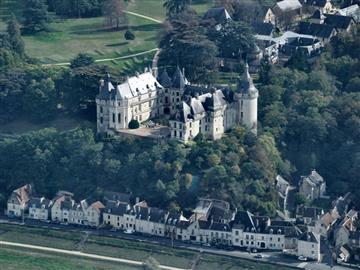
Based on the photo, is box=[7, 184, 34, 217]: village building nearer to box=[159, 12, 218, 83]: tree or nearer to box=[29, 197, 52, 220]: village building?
box=[29, 197, 52, 220]: village building

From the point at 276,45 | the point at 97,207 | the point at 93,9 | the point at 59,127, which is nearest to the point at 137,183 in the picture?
the point at 97,207

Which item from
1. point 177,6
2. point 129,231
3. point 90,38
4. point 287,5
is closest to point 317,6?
point 287,5

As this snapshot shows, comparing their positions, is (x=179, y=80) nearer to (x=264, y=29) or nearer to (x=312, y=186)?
(x=312, y=186)

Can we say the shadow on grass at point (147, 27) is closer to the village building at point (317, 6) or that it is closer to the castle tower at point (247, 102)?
the village building at point (317, 6)

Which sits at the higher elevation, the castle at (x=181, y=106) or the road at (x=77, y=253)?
the castle at (x=181, y=106)

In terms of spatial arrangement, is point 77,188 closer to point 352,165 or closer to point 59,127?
point 59,127

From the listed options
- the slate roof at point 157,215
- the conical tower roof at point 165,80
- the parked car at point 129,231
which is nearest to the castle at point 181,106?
the conical tower roof at point 165,80

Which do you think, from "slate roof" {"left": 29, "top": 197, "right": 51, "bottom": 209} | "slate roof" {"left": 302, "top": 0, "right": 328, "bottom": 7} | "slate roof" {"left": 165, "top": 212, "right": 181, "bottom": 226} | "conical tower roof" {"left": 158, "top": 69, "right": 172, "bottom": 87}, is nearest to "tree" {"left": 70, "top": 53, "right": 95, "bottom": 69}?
"conical tower roof" {"left": 158, "top": 69, "right": 172, "bottom": 87}
